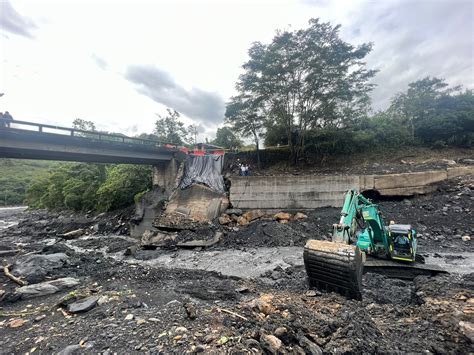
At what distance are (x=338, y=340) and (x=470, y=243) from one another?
11229 mm

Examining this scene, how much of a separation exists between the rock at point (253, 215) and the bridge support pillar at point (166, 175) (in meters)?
6.14

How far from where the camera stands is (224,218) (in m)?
15.0

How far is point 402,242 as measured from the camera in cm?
720

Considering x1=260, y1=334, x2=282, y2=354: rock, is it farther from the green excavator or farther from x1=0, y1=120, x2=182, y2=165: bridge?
x1=0, y1=120, x2=182, y2=165: bridge

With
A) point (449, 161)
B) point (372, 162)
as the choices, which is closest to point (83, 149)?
point (372, 162)

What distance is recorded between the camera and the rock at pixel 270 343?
3047 millimetres

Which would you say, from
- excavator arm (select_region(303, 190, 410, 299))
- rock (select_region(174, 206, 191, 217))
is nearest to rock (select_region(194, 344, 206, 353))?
excavator arm (select_region(303, 190, 410, 299))

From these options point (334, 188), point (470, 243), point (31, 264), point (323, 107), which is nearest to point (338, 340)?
point (31, 264)

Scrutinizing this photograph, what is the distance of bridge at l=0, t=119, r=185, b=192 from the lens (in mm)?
12422

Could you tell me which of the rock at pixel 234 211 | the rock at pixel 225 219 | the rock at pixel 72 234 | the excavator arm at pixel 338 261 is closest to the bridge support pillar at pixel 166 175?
the rock at pixel 234 211

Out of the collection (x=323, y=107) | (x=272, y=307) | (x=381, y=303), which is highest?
(x=323, y=107)

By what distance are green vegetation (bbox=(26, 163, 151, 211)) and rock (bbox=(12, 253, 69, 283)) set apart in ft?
40.6

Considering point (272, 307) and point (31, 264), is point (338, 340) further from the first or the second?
point (31, 264)

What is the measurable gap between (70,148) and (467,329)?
17.9m
